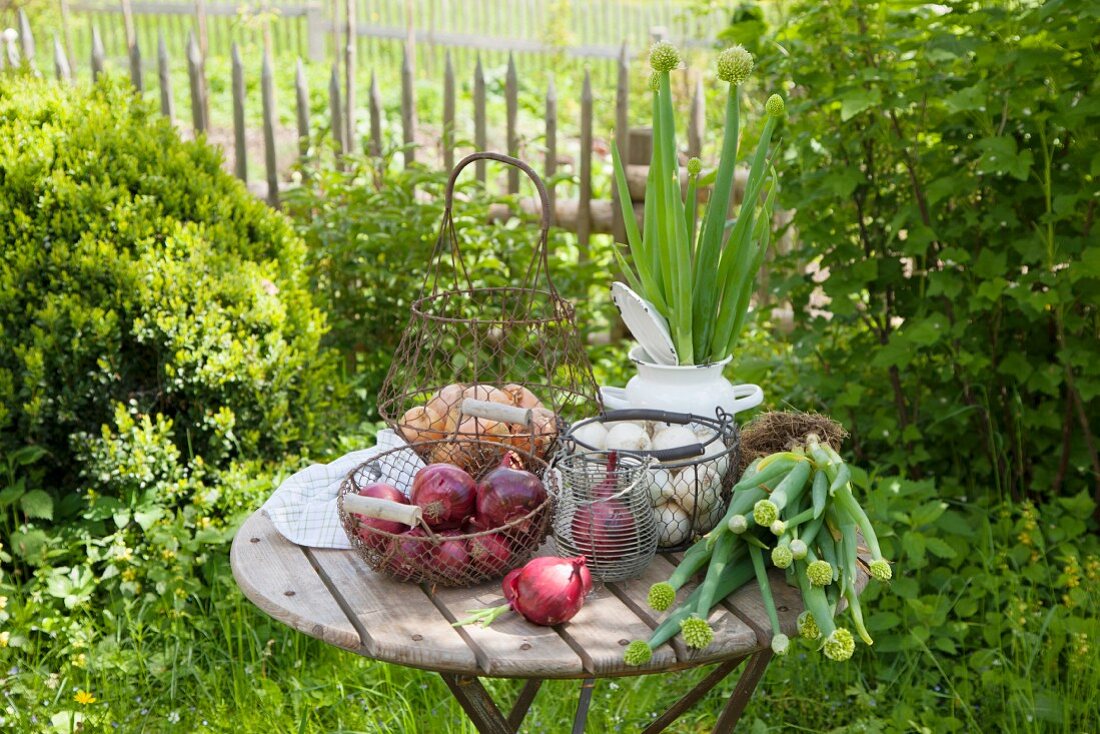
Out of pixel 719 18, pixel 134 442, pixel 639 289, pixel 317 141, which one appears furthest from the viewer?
pixel 719 18

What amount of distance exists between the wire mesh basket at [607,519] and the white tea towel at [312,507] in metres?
0.36

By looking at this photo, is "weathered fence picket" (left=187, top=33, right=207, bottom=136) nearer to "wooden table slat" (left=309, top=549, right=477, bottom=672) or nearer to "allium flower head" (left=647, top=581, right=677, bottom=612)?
"wooden table slat" (left=309, top=549, right=477, bottom=672)

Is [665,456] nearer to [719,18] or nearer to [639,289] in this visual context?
[639,289]

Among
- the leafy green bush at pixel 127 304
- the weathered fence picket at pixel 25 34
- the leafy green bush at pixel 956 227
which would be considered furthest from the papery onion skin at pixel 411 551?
the weathered fence picket at pixel 25 34

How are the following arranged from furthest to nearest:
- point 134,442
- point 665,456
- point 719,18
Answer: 1. point 719,18
2. point 134,442
3. point 665,456

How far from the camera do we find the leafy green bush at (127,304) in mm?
2922

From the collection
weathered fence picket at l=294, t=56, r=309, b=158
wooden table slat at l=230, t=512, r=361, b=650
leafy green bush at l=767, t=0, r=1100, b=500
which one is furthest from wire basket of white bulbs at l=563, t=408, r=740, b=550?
weathered fence picket at l=294, t=56, r=309, b=158

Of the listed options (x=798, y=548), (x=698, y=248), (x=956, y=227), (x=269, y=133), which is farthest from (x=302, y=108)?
(x=798, y=548)

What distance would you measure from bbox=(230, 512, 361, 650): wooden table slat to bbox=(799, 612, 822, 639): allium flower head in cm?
61

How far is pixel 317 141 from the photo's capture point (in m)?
4.57

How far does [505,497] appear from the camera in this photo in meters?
1.62

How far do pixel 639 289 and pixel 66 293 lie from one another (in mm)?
1718

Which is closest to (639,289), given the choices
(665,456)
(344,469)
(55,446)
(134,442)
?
(665,456)

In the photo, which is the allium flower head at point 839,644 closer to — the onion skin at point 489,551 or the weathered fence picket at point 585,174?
the onion skin at point 489,551
